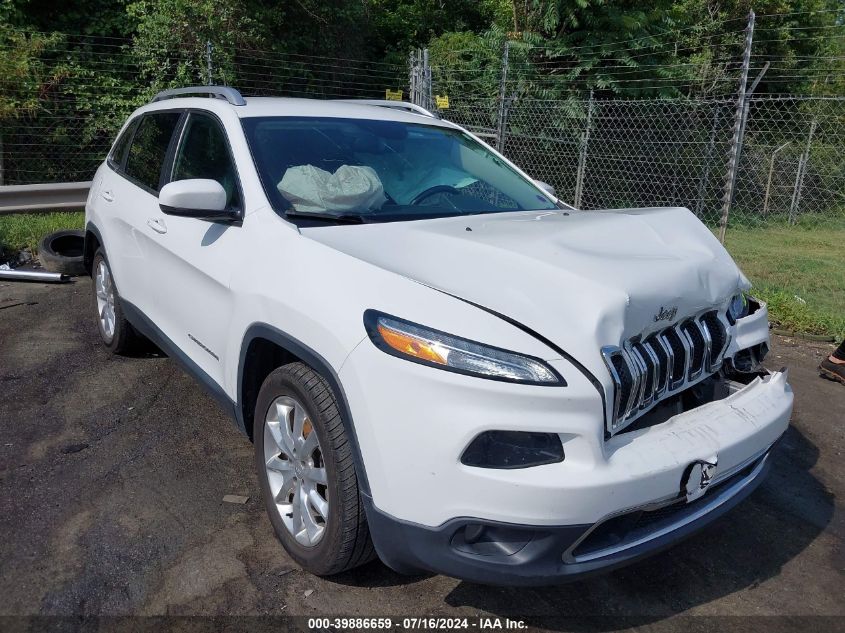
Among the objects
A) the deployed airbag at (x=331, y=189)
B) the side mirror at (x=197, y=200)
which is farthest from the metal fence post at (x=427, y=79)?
the side mirror at (x=197, y=200)

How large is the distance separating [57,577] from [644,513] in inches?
A: 82.2

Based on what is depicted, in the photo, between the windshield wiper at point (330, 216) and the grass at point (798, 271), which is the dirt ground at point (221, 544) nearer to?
the windshield wiper at point (330, 216)

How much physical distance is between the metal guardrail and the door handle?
5097 millimetres

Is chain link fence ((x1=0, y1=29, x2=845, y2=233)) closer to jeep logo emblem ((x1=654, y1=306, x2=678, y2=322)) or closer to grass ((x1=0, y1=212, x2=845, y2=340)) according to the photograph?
grass ((x1=0, y1=212, x2=845, y2=340))

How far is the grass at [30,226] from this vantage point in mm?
7766

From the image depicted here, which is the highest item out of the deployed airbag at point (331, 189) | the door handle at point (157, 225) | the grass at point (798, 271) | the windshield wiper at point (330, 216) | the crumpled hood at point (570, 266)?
the deployed airbag at point (331, 189)

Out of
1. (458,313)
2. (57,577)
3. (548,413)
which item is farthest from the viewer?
(57,577)

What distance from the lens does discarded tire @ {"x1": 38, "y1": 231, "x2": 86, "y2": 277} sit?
7.02 meters

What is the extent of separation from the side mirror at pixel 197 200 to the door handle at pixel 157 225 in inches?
24.3

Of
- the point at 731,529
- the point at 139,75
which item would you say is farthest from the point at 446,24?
the point at 731,529

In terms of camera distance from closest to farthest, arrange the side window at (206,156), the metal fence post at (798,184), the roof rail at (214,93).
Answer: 1. the side window at (206,156)
2. the roof rail at (214,93)
3. the metal fence post at (798,184)

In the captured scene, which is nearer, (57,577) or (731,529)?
(57,577)

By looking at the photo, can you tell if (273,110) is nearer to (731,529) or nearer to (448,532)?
(448,532)

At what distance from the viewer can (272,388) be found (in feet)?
8.95
